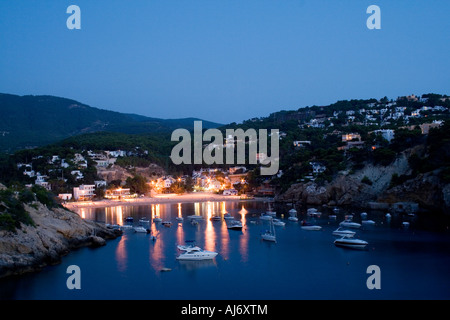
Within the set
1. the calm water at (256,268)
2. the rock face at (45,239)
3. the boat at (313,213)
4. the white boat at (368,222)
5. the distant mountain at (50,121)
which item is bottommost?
the calm water at (256,268)

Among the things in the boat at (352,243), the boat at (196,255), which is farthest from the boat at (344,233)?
the boat at (196,255)

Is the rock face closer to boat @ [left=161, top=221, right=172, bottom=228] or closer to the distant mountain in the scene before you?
boat @ [left=161, top=221, right=172, bottom=228]

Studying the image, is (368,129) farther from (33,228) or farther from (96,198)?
(33,228)

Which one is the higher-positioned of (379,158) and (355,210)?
(379,158)

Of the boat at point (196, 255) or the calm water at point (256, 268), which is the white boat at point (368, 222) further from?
the boat at point (196, 255)

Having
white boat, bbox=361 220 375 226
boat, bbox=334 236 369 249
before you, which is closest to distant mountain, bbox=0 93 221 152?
white boat, bbox=361 220 375 226

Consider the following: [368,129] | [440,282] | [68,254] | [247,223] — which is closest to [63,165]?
[247,223]
